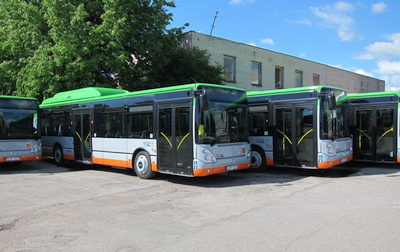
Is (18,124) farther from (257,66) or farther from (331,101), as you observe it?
(257,66)

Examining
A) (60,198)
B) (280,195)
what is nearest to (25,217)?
(60,198)

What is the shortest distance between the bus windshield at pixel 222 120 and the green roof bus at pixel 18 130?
7.96m

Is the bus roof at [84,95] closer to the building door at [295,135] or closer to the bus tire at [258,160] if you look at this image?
the bus tire at [258,160]

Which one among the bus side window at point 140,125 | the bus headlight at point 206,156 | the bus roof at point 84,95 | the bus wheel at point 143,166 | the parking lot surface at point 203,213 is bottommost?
the parking lot surface at point 203,213

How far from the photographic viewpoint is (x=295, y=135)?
11008 mm

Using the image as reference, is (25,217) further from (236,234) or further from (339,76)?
(339,76)

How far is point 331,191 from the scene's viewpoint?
338 inches

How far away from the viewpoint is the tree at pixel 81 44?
1488cm

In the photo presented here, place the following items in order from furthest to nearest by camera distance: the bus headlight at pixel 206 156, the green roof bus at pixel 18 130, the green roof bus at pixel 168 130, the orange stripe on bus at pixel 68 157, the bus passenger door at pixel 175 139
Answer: the orange stripe on bus at pixel 68 157, the green roof bus at pixel 18 130, the bus passenger door at pixel 175 139, the green roof bus at pixel 168 130, the bus headlight at pixel 206 156

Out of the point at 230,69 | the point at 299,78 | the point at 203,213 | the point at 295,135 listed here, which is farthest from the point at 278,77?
the point at 203,213

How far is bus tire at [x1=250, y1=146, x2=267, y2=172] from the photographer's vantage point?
12000 mm

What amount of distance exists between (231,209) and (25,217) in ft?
13.7

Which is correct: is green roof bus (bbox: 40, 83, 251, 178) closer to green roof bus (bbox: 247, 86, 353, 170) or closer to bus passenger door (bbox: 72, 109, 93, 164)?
bus passenger door (bbox: 72, 109, 93, 164)

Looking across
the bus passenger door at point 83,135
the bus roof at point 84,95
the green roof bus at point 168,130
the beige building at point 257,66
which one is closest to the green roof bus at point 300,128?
the green roof bus at point 168,130
